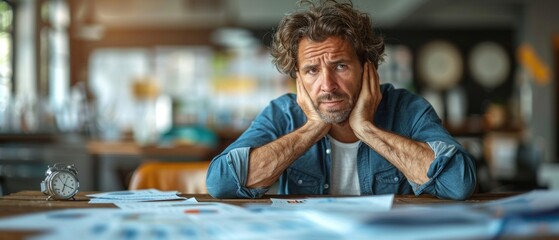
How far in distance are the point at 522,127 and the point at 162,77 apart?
6.25m

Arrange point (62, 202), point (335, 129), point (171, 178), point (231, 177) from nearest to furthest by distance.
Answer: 1. point (62, 202)
2. point (231, 177)
3. point (335, 129)
4. point (171, 178)

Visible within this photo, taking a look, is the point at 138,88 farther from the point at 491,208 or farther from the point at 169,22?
the point at 491,208

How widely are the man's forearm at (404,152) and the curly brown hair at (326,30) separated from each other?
1.02 feet

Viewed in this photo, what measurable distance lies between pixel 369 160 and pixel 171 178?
704 millimetres

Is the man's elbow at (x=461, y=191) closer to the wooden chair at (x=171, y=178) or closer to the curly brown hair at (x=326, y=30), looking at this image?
the curly brown hair at (x=326, y=30)

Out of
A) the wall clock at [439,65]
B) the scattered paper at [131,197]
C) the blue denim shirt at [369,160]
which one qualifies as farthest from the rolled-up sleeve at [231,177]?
the wall clock at [439,65]

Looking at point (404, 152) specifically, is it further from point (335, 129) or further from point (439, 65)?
point (439, 65)

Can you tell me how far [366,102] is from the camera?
2.10 m

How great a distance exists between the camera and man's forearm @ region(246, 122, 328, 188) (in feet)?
6.31

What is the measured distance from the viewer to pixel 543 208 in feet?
3.92

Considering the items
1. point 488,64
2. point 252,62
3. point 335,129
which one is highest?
point 252,62

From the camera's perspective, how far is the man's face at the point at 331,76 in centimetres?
207

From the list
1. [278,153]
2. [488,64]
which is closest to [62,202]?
[278,153]

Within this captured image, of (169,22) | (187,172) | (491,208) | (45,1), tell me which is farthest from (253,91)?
(491,208)
